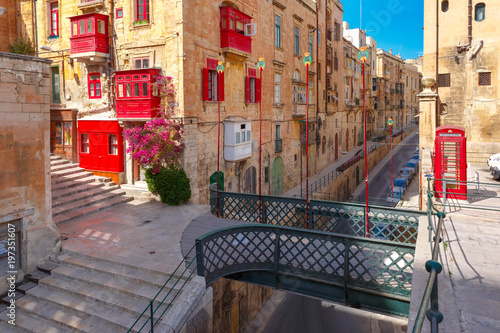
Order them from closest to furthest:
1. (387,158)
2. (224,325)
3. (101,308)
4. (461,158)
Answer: (101,308) → (461,158) → (224,325) → (387,158)

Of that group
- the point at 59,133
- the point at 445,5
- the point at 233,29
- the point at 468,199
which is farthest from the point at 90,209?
the point at 445,5

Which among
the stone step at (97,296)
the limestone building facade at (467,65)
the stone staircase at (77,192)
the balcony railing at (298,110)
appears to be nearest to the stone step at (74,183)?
the stone staircase at (77,192)

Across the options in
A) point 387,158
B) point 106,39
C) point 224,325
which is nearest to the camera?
point 224,325

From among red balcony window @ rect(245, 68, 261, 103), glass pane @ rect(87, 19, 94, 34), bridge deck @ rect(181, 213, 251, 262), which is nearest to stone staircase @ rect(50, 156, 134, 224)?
bridge deck @ rect(181, 213, 251, 262)

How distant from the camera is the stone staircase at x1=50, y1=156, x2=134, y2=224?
14023 mm

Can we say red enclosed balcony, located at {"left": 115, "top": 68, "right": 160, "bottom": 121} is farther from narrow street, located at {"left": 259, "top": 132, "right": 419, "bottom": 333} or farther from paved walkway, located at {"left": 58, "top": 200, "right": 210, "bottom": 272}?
narrow street, located at {"left": 259, "top": 132, "right": 419, "bottom": 333}

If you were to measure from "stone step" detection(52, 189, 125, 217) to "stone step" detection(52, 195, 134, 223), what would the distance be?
0.12 metres

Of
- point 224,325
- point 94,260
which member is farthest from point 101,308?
point 224,325

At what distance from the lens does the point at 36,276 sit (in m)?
9.68

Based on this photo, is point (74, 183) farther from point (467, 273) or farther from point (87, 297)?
point (467, 273)

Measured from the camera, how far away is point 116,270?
946 cm

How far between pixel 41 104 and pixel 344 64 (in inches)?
1448

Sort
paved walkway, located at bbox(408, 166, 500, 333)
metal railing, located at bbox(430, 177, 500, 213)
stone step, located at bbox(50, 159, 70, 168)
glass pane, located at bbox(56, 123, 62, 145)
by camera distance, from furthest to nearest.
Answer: glass pane, located at bbox(56, 123, 62, 145), stone step, located at bbox(50, 159, 70, 168), metal railing, located at bbox(430, 177, 500, 213), paved walkway, located at bbox(408, 166, 500, 333)

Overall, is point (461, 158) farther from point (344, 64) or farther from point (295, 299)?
point (344, 64)
